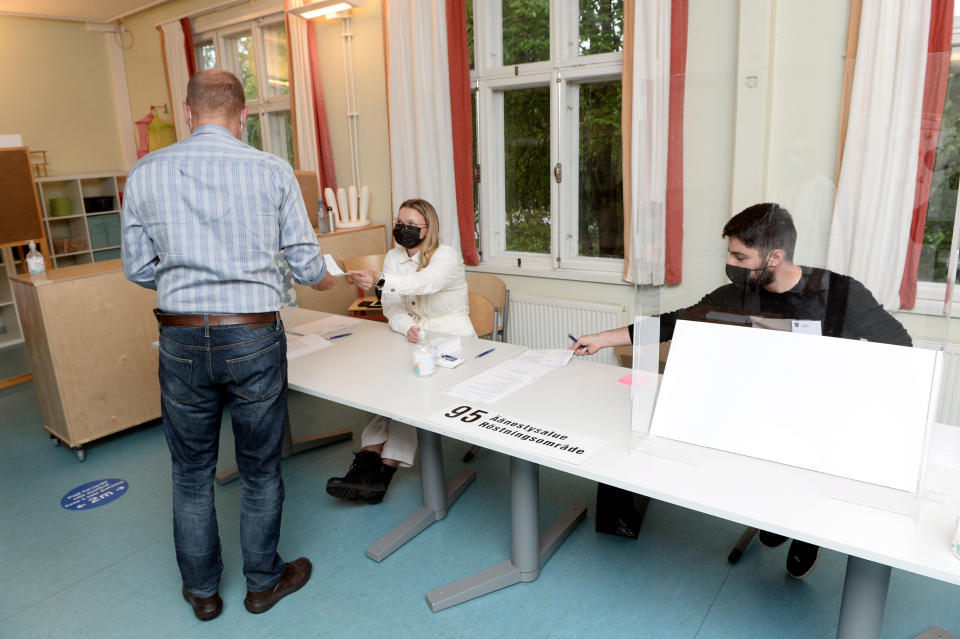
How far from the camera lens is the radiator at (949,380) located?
56.6 inches

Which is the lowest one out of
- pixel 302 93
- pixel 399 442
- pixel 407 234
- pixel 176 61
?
pixel 399 442

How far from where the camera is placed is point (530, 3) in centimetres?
387

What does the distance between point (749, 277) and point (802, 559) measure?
1027 mm

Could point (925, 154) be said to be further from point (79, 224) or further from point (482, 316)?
point (79, 224)

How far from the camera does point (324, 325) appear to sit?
308 centimetres

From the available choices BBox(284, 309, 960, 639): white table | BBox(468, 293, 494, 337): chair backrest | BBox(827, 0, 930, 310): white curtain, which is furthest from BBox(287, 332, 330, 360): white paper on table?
BBox(827, 0, 930, 310): white curtain

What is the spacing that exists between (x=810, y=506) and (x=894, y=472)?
0.23 m

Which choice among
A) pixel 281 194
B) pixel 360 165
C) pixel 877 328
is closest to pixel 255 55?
pixel 360 165

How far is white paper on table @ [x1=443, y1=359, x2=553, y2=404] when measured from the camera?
2.11 meters

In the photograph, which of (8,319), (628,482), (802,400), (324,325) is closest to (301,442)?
(324,325)

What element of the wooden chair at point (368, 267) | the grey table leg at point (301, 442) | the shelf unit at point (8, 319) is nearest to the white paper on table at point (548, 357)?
the grey table leg at point (301, 442)

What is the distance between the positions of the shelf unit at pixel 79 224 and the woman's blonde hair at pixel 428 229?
4664 mm

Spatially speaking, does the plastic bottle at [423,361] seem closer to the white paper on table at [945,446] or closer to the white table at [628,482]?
the white table at [628,482]

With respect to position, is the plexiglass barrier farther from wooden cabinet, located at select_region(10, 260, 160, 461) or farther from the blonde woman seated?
wooden cabinet, located at select_region(10, 260, 160, 461)
